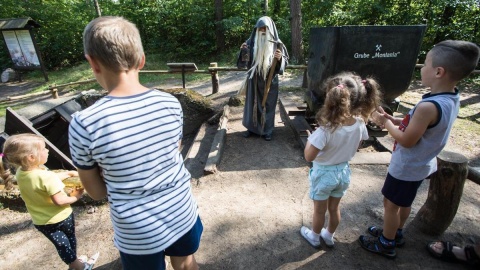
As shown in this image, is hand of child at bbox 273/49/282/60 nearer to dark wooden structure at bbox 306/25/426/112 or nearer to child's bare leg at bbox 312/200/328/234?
dark wooden structure at bbox 306/25/426/112

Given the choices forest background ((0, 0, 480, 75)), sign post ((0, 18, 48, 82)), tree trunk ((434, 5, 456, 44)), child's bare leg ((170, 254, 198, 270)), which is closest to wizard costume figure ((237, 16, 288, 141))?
child's bare leg ((170, 254, 198, 270))

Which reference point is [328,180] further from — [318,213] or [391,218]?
[391,218]

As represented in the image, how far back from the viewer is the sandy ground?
2297 mm

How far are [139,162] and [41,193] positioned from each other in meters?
1.19

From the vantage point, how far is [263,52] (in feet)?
13.9

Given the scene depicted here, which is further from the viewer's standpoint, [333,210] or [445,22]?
[445,22]

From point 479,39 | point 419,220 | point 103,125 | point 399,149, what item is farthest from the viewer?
point 479,39

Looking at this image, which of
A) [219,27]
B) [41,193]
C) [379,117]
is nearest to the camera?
[41,193]

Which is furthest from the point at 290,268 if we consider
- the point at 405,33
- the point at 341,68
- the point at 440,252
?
the point at 405,33

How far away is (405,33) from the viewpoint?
358 centimetres

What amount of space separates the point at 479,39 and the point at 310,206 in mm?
10422

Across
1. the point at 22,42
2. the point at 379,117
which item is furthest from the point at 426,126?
the point at 22,42

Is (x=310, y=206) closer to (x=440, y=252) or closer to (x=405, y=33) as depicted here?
(x=440, y=252)

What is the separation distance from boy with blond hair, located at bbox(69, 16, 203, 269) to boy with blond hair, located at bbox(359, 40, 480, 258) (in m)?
1.43
